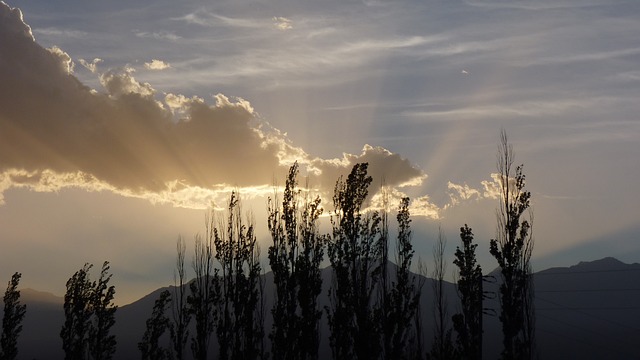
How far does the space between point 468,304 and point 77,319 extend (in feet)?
83.5

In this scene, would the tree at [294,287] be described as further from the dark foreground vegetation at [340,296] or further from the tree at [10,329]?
the tree at [10,329]

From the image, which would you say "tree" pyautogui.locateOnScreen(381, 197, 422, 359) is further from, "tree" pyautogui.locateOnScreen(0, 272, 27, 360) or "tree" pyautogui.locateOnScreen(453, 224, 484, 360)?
"tree" pyautogui.locateOnScreen(0, 272, 27, 360)

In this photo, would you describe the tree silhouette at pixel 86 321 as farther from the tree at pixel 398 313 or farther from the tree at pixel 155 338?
the tree at pixel 398 313

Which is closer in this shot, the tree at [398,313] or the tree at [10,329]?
the tree at [398,313]

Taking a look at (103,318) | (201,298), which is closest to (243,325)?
(201,298)

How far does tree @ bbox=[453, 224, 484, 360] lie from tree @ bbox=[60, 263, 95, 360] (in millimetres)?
24290

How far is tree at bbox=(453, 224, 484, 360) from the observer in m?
40.1

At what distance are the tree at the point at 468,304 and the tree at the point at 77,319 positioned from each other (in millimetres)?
24290

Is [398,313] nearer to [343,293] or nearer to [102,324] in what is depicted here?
[343,293]

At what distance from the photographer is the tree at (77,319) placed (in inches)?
1843

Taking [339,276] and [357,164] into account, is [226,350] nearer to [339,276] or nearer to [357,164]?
[339,276]

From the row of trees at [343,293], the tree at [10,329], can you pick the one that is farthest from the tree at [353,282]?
the tree at [10,329]

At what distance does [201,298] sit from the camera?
40781 mm

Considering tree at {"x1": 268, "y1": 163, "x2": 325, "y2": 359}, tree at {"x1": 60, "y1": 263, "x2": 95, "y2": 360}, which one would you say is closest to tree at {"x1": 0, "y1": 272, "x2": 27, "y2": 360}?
tree at {"x1": 60, "y1": 263, "x2": 95, "y2": 360}
